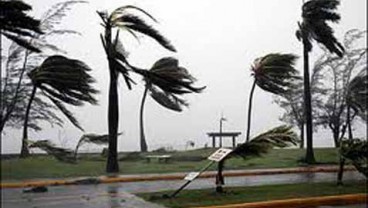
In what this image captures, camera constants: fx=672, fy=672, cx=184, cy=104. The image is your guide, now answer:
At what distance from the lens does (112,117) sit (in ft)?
47.9

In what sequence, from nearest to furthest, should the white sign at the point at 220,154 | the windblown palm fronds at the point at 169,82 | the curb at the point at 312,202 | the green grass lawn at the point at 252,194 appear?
the curb at the point at 312,202 → the green grass lawn at the point at 252,194 → the white sign at the point at 220,154 → the windblown palm fronds at the point at 169,82

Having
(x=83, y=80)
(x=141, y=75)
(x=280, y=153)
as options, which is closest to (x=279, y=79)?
→ (x=280, y=153)

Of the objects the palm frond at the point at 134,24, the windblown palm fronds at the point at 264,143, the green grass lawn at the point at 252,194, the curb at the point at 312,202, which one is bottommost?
the curb at the point at 312,202

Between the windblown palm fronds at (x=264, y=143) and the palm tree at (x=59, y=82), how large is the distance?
12.6 feet

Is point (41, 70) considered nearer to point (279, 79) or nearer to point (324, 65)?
point (279, 79)

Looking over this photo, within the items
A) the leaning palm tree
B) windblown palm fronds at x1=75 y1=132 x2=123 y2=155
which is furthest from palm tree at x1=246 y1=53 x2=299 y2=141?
windblown palm fronds at x1=75 y1=132 x2=123 y2=155

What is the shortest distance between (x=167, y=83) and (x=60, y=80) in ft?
14.2

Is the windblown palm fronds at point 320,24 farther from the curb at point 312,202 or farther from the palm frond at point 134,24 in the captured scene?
the curb at point 312,202

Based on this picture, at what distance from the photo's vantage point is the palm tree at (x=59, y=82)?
31.5 feet

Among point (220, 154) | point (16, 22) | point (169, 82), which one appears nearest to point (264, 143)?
point (220, 154)

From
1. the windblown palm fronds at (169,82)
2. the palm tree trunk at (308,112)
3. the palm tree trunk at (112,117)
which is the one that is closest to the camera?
the windblown palm fronds at (169,82)

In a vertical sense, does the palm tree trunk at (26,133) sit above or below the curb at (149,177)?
above

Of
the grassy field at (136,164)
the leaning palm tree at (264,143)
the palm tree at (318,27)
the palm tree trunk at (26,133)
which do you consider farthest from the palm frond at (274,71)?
the palm tree trunk at (26,133)

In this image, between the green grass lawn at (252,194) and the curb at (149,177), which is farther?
the green grass lawn at (252,194)
